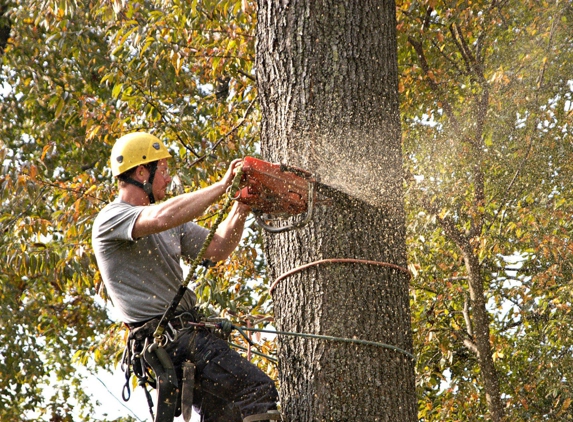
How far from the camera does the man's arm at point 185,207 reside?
8.64 ft

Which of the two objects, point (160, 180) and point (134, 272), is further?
point (160, 180)

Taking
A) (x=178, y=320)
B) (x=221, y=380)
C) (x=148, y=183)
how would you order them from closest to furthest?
(x=221, y=380) < (x=178, y=320) < (x=148, y=183)

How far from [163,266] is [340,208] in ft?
2.50

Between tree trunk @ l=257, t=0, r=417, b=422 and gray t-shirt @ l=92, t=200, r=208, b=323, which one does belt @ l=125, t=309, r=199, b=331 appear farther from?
tree trunk @ l=257, t=0, r=417, b=422

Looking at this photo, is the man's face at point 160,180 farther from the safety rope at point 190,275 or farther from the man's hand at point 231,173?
the man's hand at point 231,173

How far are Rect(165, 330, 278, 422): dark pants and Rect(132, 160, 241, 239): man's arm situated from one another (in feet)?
1.67

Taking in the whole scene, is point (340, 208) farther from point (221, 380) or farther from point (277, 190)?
point (221, 380)

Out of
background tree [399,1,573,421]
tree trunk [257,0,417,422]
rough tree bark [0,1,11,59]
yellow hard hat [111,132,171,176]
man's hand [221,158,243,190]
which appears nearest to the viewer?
man's hand [221,158,243,190]

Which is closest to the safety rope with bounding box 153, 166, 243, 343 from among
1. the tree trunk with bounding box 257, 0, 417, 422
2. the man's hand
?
the man's hand

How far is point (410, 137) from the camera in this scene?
7.84 meters

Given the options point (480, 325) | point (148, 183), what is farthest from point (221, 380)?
point (480, 325)

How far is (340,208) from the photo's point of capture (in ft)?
9.51

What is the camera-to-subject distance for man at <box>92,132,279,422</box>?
2.79 meters

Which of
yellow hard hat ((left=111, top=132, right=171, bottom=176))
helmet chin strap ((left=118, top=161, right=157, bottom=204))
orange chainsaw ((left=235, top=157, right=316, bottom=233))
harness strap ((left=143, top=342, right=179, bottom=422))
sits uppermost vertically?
yellow hard hat ((left=111, top=132, right=171, bottom=176))
